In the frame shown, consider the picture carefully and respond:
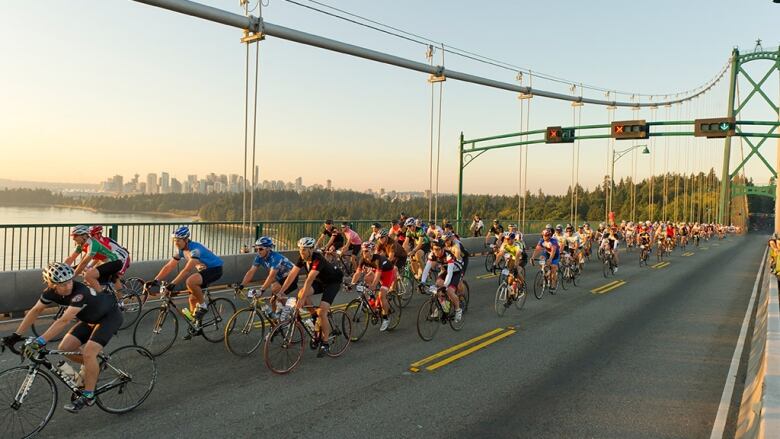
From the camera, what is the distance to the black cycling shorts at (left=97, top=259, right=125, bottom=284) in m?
9.52

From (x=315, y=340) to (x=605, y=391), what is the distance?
14.0ft

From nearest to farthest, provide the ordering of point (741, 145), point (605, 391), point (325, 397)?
point (325, 397) < point (605, 391) < point (741, 145)

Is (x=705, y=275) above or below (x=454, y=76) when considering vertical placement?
below

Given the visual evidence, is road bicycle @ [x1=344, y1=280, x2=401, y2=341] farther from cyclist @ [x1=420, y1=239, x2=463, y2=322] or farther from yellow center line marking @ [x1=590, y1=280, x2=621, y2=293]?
yellow center line marking @ [x1=590, y1=280, x2=621, y2=293]

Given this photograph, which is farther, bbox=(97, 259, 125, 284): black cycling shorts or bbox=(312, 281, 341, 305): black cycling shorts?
bbox=(97, 259, 125, 284): black cycling shorts

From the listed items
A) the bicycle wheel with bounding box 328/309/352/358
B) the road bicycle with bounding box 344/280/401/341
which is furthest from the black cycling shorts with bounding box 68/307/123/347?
the road bicycle with bounding box 344/280/401/341

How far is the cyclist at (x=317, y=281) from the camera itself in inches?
317

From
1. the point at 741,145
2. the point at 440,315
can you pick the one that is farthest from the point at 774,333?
the point at 741,145

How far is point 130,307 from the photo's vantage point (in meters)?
10.1

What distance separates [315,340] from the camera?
834cm

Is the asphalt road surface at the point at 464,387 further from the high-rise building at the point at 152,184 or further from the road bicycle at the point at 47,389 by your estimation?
the high-rise building at the point at 152,184

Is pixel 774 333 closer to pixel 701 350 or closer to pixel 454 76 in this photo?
pixel 701 350

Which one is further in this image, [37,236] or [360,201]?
[360,201]

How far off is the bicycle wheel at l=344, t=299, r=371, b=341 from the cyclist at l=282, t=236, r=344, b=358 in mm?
974
